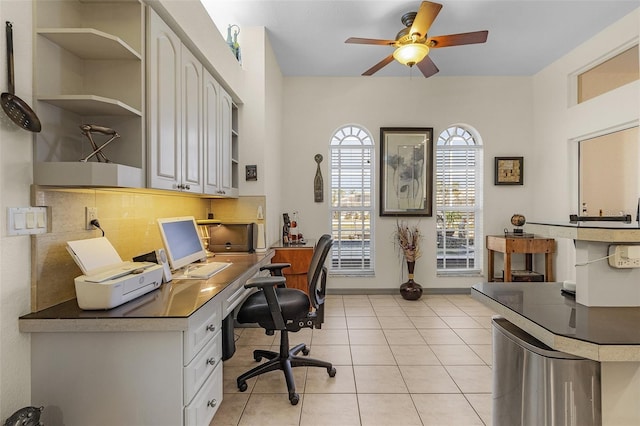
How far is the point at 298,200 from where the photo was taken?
4738 mm

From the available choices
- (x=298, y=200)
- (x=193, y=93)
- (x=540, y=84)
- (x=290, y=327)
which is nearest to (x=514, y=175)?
(x=540, y=84)

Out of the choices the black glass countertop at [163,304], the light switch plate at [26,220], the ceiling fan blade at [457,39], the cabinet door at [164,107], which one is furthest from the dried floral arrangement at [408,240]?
the light switch plate at [26,220]

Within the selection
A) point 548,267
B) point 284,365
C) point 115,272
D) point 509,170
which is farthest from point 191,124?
point 548,267

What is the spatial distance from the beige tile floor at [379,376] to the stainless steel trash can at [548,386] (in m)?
0.80

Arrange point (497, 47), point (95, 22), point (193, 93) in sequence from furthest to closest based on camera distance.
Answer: point (497, 47), point (193, 93), point (95, 22)

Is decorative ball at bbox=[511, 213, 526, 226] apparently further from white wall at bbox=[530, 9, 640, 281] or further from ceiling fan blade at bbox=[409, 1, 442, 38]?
ceiling fan blade at bbox=[409, 1, 442, 38]

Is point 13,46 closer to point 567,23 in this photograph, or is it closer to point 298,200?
point 298,200

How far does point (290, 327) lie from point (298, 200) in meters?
2.70

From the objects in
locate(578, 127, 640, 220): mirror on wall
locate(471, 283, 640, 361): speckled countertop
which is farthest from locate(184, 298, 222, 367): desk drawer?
locate(578, 127, 640, 220): mirror on wall

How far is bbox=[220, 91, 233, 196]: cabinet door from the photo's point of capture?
2.97 m

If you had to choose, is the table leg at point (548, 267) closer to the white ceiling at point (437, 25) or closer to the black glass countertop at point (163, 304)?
the white ceiling at point (437, 25)

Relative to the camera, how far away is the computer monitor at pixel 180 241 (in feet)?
7.12

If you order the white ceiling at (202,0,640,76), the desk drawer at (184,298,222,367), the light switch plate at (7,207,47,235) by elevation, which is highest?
the white ceiling at (202,0,640,76)

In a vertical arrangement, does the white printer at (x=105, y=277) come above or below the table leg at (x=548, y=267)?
above
